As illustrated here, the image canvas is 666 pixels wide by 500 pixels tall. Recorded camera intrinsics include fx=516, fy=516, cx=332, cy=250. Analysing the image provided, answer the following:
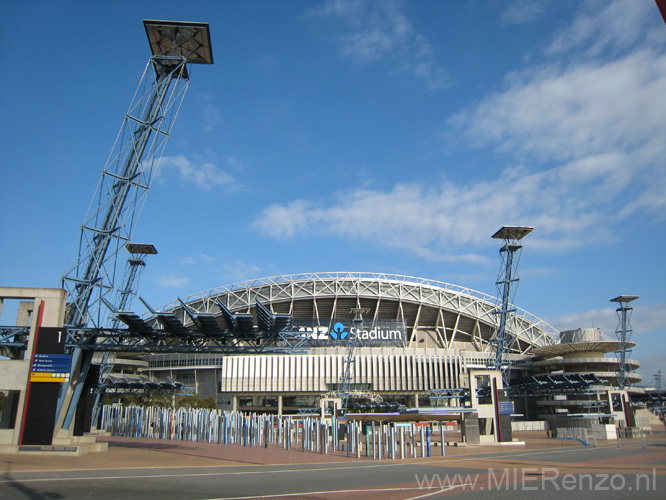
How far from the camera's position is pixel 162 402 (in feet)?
230

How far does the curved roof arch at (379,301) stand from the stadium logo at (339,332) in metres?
4.24

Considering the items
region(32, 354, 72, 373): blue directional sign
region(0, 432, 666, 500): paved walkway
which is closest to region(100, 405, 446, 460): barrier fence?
region(0, 432, 666, 500): paved walkway

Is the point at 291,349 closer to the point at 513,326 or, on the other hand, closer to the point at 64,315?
the point at 64,315

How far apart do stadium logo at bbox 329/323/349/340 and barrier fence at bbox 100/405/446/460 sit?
3604 cm

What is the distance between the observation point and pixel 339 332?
86188 mm

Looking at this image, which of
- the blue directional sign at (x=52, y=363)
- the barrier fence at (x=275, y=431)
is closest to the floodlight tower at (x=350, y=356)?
the barrier fence at (x=275, y=431)

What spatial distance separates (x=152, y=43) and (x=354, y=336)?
2459 inches

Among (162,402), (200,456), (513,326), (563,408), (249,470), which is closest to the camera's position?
(249,470)

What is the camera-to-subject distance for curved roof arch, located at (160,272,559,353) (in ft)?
295

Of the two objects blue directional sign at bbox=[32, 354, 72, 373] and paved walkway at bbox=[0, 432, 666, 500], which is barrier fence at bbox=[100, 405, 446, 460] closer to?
paved walkway at bbox=[0, 432, 666, 500]

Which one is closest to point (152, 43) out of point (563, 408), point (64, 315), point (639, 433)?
point (64, 315)

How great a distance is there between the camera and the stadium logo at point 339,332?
3371 inches

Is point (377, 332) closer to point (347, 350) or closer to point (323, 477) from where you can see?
point (347, 350)

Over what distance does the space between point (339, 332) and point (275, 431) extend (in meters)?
41.3
